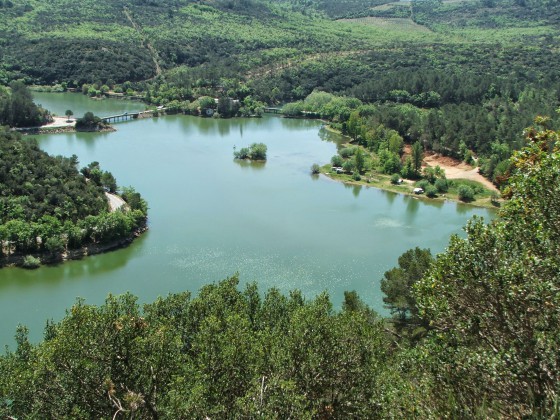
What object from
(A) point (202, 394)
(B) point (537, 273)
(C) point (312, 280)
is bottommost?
(C) point (312, 280)

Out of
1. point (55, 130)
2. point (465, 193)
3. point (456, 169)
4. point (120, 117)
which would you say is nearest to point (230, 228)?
point (465, 193)

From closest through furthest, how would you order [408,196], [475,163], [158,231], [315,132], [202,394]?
[202,394], [158,231], [408,196], [475,163], [315,132]

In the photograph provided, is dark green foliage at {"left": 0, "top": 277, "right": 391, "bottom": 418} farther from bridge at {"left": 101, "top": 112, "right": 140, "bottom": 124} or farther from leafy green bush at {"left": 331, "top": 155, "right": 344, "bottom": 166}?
bridge at {"left": 101, "top": 112, "right": 140, "bottom": 124}

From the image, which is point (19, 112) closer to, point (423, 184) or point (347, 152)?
point (347, 152)

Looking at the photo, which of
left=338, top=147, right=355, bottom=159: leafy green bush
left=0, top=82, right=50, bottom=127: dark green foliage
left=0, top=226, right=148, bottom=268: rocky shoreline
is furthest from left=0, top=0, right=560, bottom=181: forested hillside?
left=0, top=226, right=148, bottom=268: rocky shoreline

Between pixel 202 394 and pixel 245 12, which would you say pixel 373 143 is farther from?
pixel 245 12

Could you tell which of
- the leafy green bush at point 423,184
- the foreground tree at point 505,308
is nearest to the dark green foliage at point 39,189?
the leafy green bush at point 423,184

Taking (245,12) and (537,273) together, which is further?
(245,12)

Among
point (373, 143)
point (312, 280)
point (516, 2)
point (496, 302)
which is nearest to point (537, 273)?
point (496, 302)
